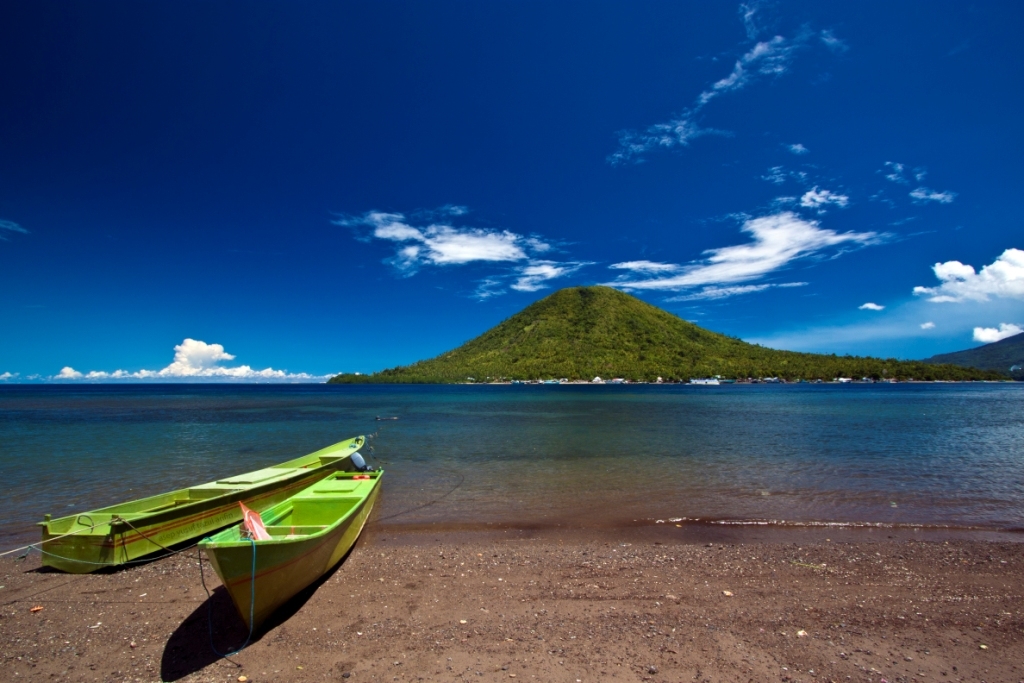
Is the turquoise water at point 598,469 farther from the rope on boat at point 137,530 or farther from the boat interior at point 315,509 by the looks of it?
the rope on boat at point 137,530

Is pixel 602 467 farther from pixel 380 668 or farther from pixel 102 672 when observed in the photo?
pixel 102 672

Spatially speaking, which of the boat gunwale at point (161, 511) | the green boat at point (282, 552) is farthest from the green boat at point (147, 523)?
the green boat at point (282, 552)

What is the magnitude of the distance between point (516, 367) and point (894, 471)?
179 metres

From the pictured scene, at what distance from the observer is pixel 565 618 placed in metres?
7.82

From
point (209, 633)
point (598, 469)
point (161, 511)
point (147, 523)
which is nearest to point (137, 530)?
point (147, 523)

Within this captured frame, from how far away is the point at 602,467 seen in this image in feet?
73.4

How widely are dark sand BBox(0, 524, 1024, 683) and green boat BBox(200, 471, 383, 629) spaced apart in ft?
2.01

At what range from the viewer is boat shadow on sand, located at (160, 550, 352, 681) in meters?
6.71

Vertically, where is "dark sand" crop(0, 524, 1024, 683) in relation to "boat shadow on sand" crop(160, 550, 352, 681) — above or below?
below

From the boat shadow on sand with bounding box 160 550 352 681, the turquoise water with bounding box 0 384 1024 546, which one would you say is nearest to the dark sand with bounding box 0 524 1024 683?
the boat shadow on sand with bounding box 160 550 352 681

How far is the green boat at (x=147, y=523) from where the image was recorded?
984cm

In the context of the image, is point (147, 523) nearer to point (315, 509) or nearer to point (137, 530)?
point (137, 530)

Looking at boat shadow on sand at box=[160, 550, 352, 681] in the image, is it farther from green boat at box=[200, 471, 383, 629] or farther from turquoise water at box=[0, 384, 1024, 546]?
turquoise water at box=[0, 384, 1024, 546]

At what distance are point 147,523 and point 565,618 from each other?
9.74 m
